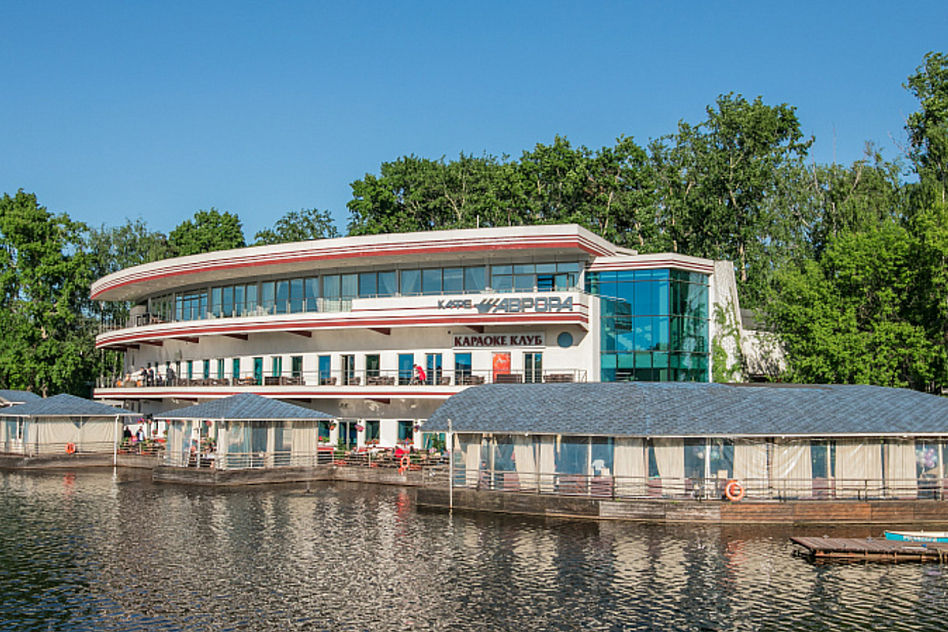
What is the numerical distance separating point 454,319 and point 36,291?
187 feet

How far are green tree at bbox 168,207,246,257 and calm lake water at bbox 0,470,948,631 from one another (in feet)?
258

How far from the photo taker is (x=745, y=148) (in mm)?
92250

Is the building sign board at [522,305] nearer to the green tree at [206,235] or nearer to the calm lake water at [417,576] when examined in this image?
the calm lake water at [417,576]

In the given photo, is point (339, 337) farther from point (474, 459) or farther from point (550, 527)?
point (550, 527)

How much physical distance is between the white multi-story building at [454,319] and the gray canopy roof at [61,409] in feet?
22.6

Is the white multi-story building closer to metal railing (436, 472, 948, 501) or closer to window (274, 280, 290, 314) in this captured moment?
window (274, 280, 290, 314)

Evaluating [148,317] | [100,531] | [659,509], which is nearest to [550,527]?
[659,509]

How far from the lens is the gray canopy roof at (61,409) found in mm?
64062

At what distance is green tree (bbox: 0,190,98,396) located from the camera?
93.9 meters

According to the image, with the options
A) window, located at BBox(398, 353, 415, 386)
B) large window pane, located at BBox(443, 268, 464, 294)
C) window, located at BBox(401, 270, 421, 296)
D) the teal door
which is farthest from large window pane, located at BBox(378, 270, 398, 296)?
the teal door

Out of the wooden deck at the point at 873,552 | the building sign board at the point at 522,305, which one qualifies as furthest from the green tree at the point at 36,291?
the wooden deck at the point at 873,552

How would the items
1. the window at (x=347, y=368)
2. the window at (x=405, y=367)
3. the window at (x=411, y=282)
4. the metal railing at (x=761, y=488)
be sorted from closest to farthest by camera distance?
the metal railing at (x=761, y=488) → the window at (x=405, y=367) → the window at (x=411, y=282) → the window at (x=347, y=368)

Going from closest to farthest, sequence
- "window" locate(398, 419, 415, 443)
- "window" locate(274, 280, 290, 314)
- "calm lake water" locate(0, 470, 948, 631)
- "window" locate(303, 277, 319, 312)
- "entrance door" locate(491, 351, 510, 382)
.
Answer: "calm lake water" locate(0, 470, 948, 631)
"entrance door" locate(491, 351, 510, 382)
"window" locate(398, 419, 415, 443)
"window" locate(303, 277, 319, 312)
"window" locate(274, 280, 290, 314)

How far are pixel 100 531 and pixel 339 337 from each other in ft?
99.0
